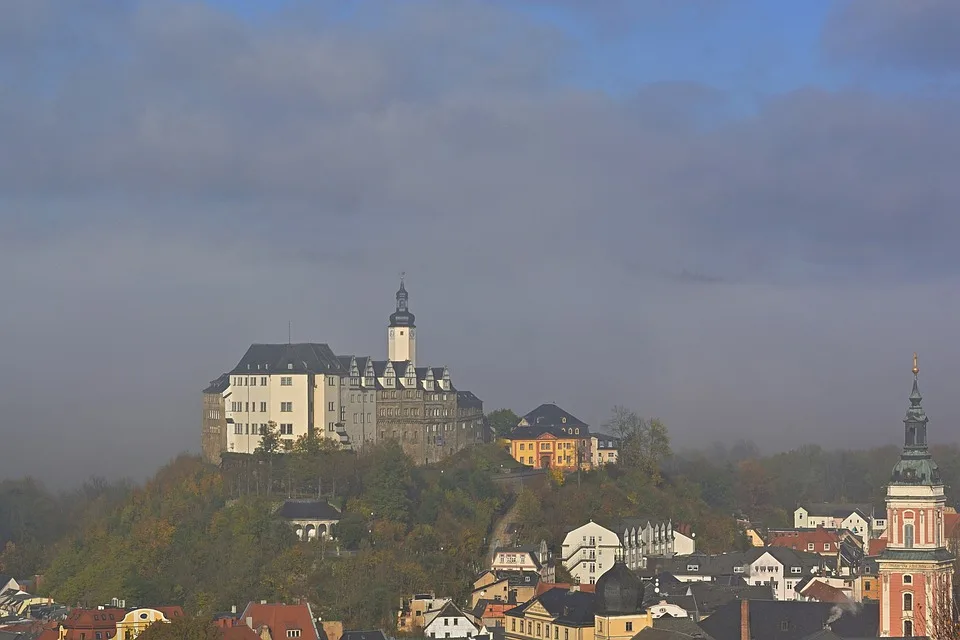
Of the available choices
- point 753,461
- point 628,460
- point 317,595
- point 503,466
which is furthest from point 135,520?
point 753,461

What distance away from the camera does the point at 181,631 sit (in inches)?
2793

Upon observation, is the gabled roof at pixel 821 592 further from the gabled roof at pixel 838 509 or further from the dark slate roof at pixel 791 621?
the gabled roof at pixel 838 509

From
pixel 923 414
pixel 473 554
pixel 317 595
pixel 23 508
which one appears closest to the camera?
pixel 923 414

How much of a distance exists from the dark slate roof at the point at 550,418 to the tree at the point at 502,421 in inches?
28.0

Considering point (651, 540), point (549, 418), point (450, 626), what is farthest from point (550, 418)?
point (450, 626)

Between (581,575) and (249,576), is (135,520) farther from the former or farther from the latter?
(581,575)

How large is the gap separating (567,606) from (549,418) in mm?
43728

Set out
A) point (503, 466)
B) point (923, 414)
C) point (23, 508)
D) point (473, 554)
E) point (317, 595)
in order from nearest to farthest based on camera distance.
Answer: point (923, 414) → point (317, 595) → point (473, 554) → point (503, 466) → point (23, 508)

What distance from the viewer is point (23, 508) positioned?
126 m

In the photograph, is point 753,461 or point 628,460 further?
point 753,461

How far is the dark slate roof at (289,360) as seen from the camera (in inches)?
4230

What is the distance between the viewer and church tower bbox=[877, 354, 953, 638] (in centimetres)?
7081

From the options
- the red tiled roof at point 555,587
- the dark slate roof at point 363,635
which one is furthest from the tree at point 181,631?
the red tiled roof at point 555,587

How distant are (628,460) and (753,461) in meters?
32.4
